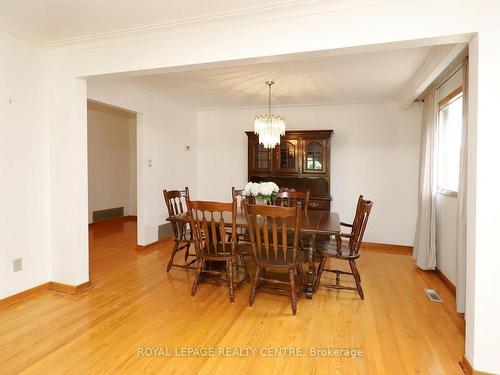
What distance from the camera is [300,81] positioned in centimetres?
374

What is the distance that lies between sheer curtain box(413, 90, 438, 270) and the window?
0.28 feet

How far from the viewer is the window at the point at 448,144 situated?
3268 mm

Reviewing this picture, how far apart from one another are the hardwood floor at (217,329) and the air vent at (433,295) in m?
0.06

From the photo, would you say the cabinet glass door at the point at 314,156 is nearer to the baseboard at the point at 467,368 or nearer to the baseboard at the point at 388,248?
the baseboard at the point at 388,248

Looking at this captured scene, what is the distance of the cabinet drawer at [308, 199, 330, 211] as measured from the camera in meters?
4.57

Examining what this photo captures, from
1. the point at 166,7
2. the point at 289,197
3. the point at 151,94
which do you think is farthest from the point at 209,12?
the point at 151,94

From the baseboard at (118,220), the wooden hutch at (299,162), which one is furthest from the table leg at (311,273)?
the baseboard at (118,220)

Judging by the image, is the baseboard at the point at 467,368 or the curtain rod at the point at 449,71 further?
the curtain rod at the point at 449,71

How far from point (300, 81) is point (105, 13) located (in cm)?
232

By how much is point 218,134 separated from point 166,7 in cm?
348

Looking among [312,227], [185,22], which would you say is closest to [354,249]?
[312,227]

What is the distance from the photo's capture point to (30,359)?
1.84 m

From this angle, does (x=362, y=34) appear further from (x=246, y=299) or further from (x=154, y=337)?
(x=154, y=337)

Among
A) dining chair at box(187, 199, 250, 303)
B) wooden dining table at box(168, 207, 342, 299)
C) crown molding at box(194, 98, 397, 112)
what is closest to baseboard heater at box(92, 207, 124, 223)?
crown molding at box(194, 98, 397, 112)
